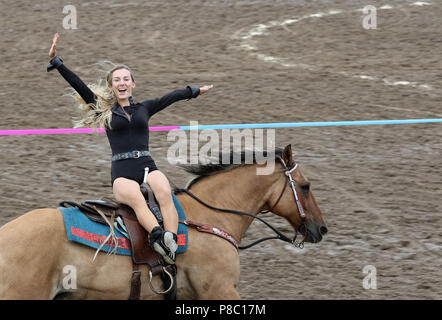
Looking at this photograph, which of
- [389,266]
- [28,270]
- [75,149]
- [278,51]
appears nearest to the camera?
[28,270]

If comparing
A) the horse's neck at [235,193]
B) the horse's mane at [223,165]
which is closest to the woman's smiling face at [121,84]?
the horse's mane at [223,165]

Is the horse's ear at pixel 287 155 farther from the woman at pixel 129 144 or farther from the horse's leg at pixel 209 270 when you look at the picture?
the woman at pixel 129 144

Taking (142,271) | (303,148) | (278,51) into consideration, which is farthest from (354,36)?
(142,271)

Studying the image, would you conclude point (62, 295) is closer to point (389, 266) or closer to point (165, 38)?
point (389, 266)

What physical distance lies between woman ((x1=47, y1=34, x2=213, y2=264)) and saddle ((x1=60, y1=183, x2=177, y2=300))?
71 mm

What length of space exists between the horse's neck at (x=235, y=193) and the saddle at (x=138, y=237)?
22.2 inches

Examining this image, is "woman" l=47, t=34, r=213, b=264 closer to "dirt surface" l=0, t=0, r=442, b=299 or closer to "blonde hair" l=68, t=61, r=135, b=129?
"blonde hair" l=68, t=61, r=135, b=129

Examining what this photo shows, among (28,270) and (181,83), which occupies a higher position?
(28,270)

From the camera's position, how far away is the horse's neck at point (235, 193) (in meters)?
7.21

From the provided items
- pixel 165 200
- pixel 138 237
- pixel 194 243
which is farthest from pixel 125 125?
pixel 194 243

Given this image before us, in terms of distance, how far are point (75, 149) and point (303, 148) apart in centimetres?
368

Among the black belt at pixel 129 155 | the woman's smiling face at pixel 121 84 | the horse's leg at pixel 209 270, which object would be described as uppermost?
the woman's smiling face at pixel 121 84

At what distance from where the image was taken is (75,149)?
40.9 ft

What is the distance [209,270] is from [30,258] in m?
1.57
